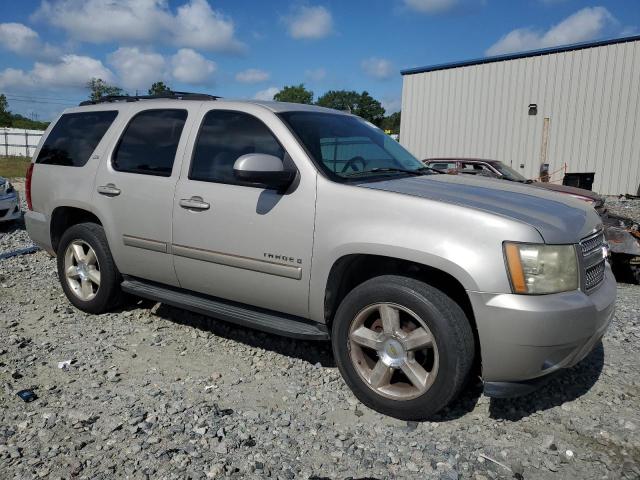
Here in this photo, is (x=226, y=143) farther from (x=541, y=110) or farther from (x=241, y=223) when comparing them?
(x=541, y=110)

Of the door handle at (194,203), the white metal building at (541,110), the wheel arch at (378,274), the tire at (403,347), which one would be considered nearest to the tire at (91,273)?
the door handle at (194,203)

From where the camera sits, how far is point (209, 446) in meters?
2.78

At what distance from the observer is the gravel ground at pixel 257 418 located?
8.66 ft

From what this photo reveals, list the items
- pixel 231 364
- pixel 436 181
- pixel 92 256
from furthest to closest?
pixel 92 256
pixel 231 364
pixel 436 181

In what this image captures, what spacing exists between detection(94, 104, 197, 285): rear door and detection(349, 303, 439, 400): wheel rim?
5.32 ft

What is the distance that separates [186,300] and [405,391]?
5.88 ft

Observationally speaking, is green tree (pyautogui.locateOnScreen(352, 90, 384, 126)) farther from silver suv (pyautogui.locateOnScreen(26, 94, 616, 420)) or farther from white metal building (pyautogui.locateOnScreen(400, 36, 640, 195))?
silver suv (pyautogui.locateOnScreen(26, 94, 616, 420))

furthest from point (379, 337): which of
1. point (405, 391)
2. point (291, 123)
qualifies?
point (291, 123)

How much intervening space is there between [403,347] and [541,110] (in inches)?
709

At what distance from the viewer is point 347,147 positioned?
12.3 feet

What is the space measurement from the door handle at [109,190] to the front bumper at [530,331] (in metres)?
2.91

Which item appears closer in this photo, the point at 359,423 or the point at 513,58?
the point at 359,423

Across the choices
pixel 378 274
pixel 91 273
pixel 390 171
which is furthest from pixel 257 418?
pixel 91 273

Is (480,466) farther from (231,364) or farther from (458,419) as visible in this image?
(231,364)
